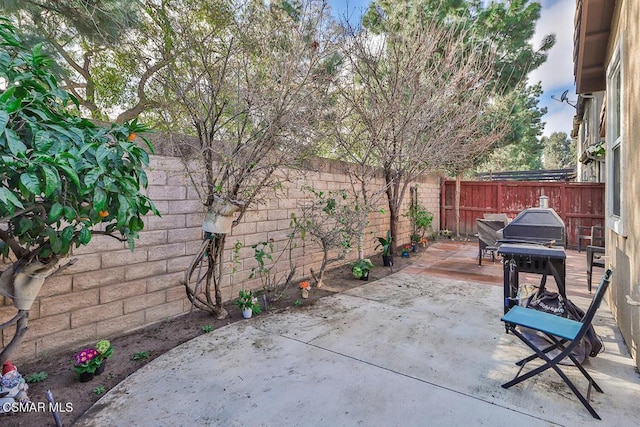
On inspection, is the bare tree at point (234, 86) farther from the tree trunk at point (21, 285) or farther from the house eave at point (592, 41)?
the house eave at point (592, 41)

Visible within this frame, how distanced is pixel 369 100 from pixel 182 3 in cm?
308

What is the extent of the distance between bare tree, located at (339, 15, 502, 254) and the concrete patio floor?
296 centimetres

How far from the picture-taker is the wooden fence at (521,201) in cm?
838

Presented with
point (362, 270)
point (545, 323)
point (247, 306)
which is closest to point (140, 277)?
point (247, 306)

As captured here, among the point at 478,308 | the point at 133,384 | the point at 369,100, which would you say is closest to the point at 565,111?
the point at 369,100

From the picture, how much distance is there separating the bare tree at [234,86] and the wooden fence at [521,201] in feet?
26.1

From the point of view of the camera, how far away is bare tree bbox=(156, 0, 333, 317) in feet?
10.7

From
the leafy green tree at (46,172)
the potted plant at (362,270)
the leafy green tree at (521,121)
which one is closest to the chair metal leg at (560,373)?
the leafy green tree at (46,172)

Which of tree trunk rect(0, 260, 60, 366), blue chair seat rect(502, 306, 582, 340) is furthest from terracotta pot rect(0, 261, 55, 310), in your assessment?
blue chair seat rect(502, 306, 582, 340)

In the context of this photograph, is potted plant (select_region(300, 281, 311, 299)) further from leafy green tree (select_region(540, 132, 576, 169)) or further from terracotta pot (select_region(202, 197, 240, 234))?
leafy green tree (select_region(540, 132, 576, 169))

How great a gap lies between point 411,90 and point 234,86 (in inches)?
120

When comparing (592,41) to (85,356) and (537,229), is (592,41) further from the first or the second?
(85,356)

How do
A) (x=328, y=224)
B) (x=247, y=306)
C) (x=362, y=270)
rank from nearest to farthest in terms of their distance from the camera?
(x=247, y=306) → (x=328, y=224) → (x=362, y=270)

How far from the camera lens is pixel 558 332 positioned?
7.42ft
